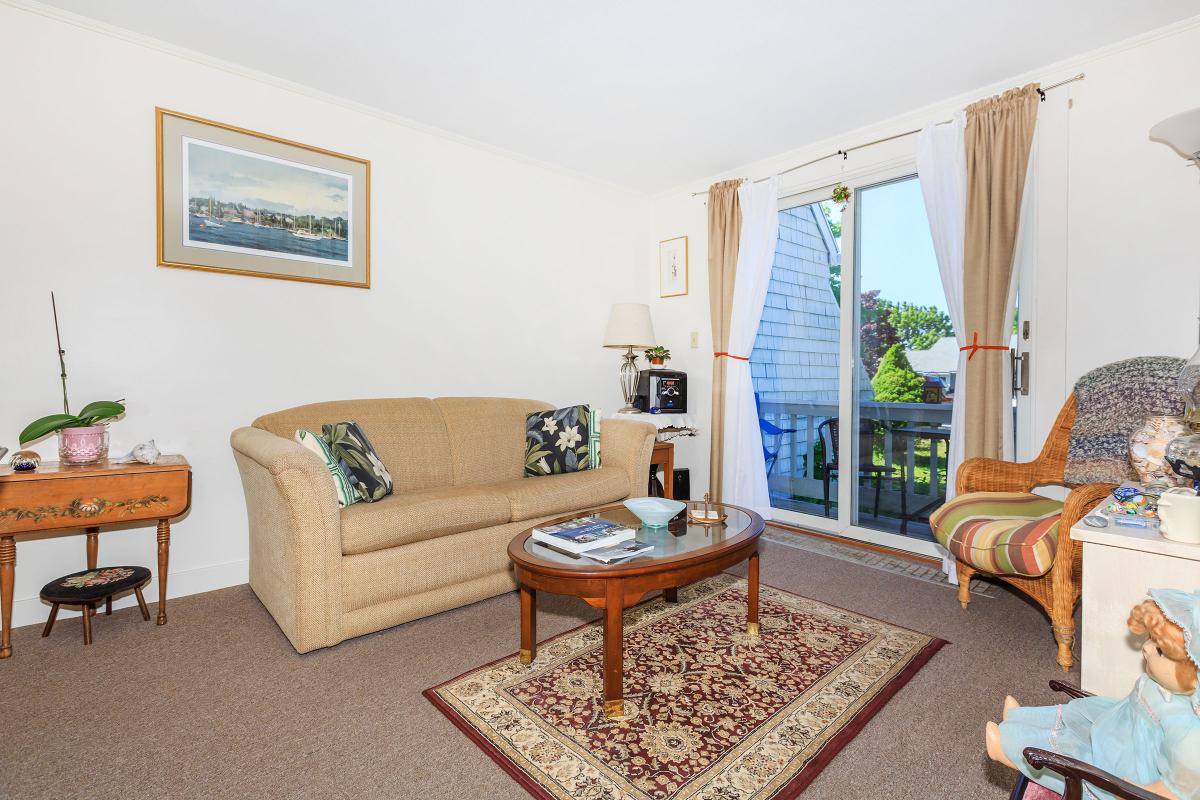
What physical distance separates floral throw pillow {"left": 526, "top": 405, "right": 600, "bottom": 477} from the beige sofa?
9 centimetres

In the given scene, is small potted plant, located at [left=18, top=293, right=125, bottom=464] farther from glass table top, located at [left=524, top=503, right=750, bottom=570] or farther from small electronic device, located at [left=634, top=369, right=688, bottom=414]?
small electronic device, located at [left=634, top=369, right=688, bottom=414]

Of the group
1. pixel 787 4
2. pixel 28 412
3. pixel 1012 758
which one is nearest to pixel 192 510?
pixel 28 412

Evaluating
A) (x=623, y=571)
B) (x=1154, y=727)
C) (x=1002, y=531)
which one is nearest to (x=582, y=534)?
(x=623, y=571)

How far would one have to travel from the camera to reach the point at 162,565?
7.96 feet

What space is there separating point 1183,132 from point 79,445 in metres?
4.62

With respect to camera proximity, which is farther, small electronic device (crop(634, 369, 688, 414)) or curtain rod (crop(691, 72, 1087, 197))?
small electronic device (crop(634, 369, 688, 414))

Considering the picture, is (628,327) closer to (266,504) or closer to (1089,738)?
(266,504)

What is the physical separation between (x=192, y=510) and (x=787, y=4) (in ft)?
11.4

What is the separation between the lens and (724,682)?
75.7 inches

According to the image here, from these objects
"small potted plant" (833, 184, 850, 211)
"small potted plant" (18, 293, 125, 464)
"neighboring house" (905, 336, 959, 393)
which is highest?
"small potted plant" (833, 184, 850, 211)

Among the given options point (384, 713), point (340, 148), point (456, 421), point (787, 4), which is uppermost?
point (787, 4)

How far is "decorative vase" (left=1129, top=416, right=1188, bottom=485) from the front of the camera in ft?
6.63

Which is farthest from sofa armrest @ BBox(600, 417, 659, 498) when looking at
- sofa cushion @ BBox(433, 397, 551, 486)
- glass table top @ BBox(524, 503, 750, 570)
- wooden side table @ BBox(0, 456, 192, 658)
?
wooden side table @ BBox(0, 456, 192, 658)

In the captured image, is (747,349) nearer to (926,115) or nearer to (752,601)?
(926,115)
